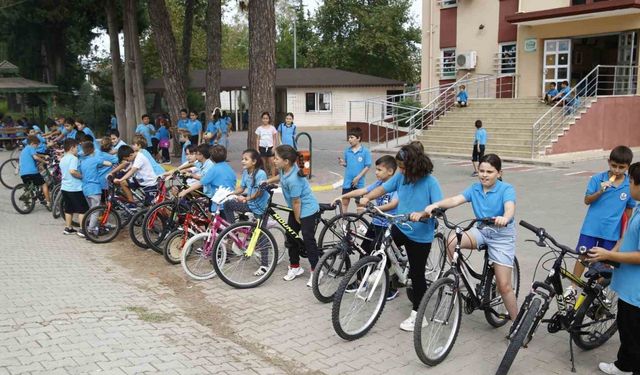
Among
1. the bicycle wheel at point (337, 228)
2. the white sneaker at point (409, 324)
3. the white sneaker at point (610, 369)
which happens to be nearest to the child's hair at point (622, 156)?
the white sneaker at point (610, 369)

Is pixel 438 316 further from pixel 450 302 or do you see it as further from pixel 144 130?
pixel 144 130

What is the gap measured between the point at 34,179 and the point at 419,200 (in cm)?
911

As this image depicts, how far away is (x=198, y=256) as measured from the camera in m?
7.20

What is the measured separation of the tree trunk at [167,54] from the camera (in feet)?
60.4

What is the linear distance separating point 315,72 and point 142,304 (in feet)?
126

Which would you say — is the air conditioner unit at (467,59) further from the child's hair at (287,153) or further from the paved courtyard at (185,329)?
the child's hair at (287,153)

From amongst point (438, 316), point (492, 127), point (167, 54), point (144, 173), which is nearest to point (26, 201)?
point (144, 173)

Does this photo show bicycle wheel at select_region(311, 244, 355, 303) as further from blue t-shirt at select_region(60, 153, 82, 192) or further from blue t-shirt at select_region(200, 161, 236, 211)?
blue t-shirt at select_region(60, 153, 82, 192)

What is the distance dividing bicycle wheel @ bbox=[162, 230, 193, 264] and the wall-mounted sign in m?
20.5

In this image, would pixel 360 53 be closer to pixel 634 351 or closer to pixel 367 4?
pixel 367 4

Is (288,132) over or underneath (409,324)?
over

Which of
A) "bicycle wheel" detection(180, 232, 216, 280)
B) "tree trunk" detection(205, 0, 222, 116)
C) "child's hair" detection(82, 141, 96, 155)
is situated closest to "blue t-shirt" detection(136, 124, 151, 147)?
"tree trunk" detection(205, 0, 222, 116)

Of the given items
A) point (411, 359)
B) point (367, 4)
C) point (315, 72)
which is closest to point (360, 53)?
point (367, 4)

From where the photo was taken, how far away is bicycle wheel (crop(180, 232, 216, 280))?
23.0 ft
